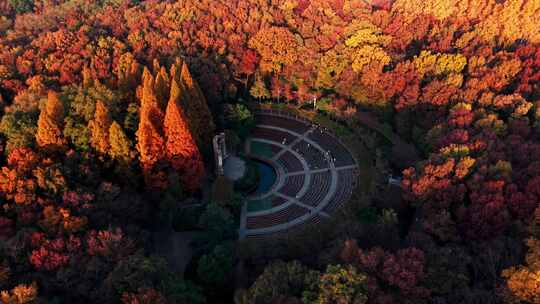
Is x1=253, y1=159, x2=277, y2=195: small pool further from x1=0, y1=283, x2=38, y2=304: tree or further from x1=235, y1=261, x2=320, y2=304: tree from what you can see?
x1=0, y1=283, x2=38, y2=304: tree

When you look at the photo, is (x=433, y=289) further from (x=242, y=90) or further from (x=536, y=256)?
(x=242, y=90)

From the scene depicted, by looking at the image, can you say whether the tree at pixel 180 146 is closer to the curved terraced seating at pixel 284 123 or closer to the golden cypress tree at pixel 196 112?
the golden cypress tree at pixel 196 112

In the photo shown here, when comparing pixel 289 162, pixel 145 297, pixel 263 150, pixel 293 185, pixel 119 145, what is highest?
pixel 263 150

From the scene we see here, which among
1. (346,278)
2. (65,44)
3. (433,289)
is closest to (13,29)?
(65,44)

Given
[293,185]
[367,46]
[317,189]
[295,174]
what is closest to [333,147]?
[295,174]

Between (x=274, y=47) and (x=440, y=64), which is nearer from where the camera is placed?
(x=440, y=64)

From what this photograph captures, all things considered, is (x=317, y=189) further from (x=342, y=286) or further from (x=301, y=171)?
(x=342, y=286)
